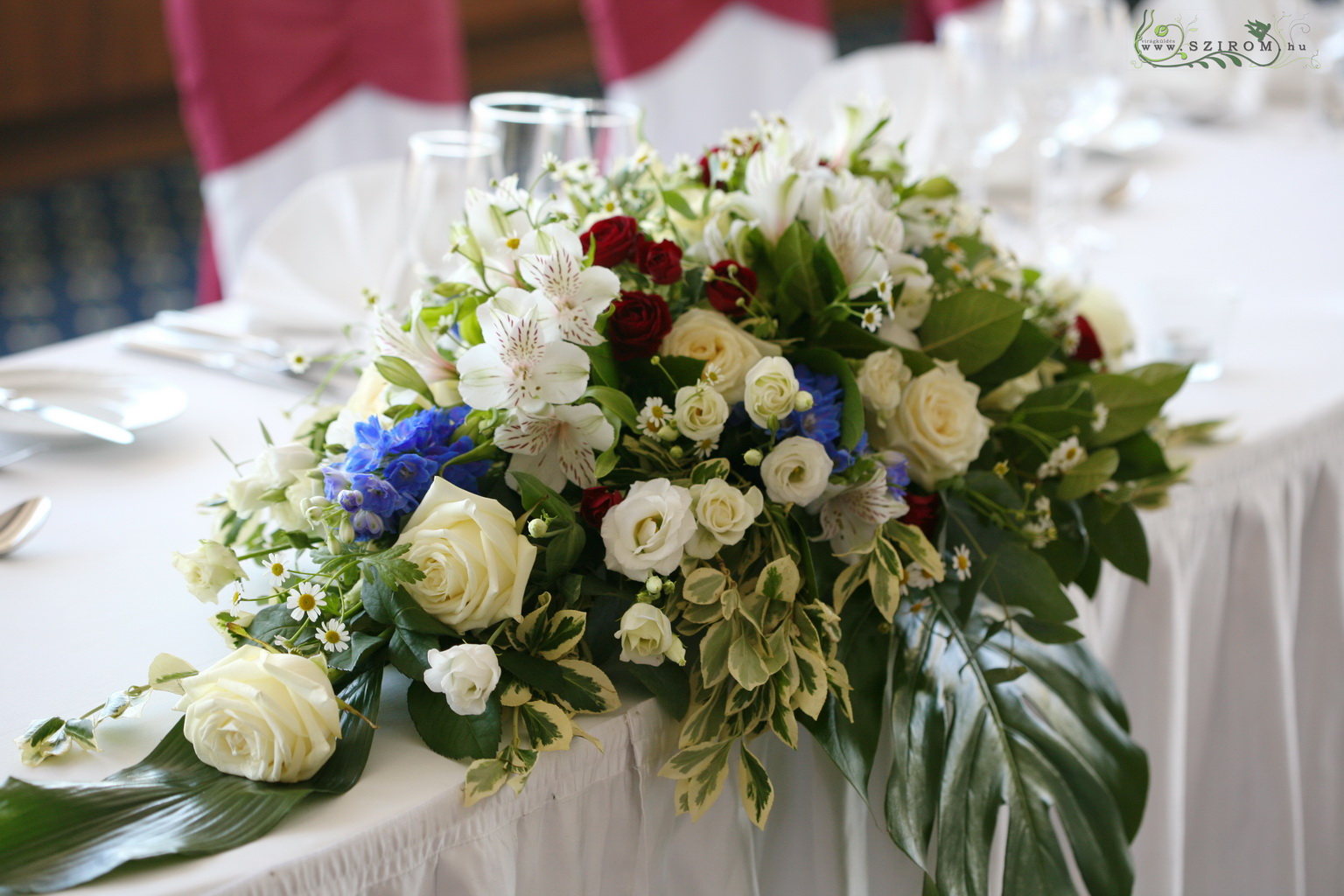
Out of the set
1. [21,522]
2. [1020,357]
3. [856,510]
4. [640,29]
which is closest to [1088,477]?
[1020,357]

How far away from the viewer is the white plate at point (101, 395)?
38.4 inches

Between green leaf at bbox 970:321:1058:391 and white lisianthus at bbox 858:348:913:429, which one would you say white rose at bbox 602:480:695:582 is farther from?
green leaf at bbox 970:321:1058:391

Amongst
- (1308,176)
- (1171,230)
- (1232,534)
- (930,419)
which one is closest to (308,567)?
(930,419)

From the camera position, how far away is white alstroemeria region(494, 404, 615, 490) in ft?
2.12

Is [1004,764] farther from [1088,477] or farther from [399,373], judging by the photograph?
[399,373]

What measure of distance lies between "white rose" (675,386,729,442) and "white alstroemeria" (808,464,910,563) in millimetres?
98

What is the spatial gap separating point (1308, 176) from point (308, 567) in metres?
1.81

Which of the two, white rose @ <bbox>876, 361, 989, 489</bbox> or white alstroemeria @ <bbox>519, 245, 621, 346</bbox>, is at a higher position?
white alstroemeria @ <bbox>519, 245, 621, 346</bbox>

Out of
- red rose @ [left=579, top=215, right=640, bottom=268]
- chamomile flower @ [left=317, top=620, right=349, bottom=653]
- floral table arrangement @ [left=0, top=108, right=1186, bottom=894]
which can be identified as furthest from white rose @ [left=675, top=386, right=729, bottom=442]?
chamomile flower @ [left=317, top=620, right=349, bottom=653]

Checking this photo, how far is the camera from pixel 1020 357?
83 centimetres

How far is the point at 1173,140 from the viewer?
209 centimetres

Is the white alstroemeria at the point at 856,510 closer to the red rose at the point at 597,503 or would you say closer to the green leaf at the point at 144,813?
the red rose at the point at 597,503

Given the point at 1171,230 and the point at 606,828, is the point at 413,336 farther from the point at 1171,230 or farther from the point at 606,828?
the point at 1171,230

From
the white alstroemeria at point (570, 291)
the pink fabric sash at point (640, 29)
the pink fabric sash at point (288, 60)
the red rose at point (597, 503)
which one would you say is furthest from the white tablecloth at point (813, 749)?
the pink fabric sash at point (640, 29)
